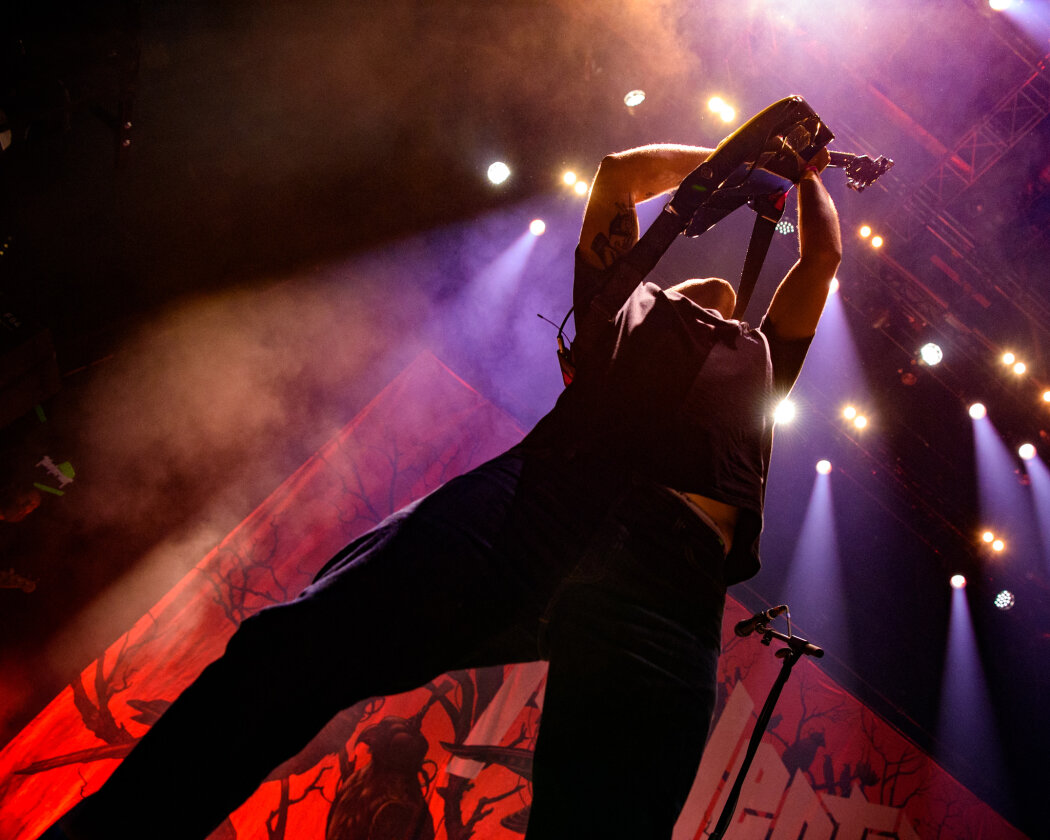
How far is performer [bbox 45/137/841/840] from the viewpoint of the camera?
77cm

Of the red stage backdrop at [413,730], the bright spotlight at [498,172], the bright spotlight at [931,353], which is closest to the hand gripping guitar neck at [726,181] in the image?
the red stage backdrop at [413,730]

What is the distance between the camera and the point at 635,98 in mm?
4266

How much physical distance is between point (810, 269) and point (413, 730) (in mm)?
3371

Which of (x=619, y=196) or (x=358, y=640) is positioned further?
(x=619, y=196)

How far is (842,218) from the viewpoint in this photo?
182 inches

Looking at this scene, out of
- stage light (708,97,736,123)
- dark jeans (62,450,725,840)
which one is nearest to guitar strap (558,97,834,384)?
dark jeans (62,450,725,840)

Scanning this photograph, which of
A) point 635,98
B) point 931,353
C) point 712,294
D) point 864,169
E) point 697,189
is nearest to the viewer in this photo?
point 697,189

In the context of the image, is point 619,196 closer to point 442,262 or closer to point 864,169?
point 864,169

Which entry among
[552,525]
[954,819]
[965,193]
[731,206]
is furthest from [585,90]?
[954,819]

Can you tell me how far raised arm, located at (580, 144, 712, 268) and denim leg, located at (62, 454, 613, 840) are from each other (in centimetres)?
82

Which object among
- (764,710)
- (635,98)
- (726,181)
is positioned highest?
(635,98)

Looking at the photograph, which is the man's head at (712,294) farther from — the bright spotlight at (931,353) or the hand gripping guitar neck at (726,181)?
the bright spotlight at (931,353)

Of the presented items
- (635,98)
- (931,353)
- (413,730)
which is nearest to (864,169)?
(635,98)

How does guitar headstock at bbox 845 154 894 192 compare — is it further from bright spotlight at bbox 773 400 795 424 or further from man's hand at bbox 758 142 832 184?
bright spotlight at bbox 773 400 795 424
